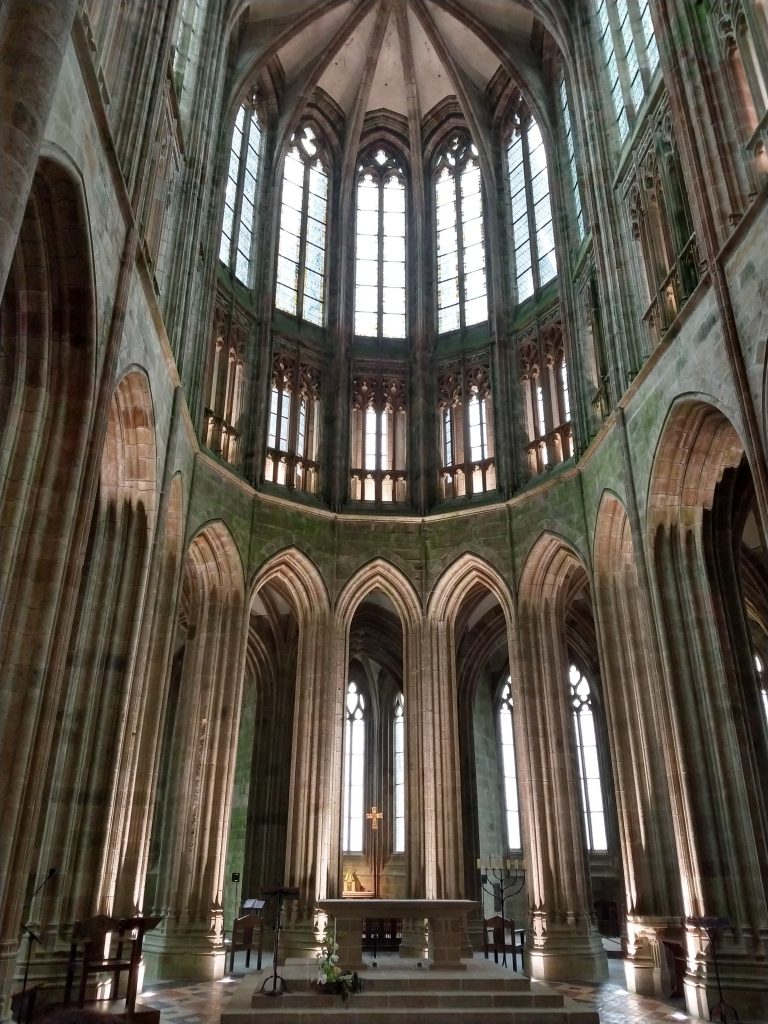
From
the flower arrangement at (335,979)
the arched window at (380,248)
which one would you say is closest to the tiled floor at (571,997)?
the flower arrangement at (335,979)

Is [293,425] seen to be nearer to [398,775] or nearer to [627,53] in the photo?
[627,53]

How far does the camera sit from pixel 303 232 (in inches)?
919

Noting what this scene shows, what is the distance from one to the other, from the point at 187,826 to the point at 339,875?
3.45 m

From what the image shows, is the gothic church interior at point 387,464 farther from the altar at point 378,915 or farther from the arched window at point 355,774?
the altar at point 378,915

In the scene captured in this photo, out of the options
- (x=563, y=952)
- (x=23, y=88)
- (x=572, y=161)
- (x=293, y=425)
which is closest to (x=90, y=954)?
(x=563, y=952)

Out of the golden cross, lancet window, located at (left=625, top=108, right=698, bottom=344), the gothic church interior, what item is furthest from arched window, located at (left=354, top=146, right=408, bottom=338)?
the golden cross

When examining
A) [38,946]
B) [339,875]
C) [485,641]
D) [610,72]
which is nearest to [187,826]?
[339,875]

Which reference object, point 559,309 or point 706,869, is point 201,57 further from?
point 706,869

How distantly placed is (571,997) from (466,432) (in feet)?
42.1

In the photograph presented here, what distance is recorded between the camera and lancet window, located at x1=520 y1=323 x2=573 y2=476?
62.6 feet

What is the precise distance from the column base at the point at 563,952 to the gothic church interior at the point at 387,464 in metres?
0.07

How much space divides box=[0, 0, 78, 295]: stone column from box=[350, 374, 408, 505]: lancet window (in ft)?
45.9

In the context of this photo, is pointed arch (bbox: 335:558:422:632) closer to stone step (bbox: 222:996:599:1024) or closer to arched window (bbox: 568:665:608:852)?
arched window (bbox: 568:665:608:852)

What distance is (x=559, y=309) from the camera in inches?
782
